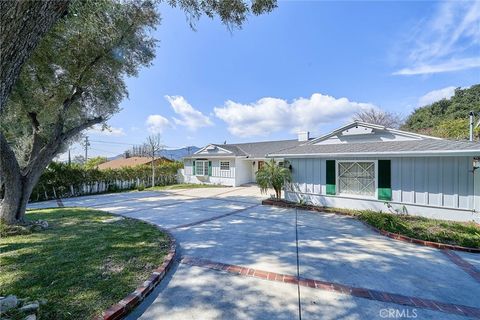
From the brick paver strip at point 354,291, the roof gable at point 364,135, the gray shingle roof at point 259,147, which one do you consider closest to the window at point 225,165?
the gray shingle roof at point 259,147

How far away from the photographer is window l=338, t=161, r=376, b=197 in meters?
9.02

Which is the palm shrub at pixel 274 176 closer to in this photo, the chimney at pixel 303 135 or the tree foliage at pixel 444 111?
the chimney at pixel 303 135

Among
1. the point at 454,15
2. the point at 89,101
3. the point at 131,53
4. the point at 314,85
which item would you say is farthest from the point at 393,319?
the point at 314,85

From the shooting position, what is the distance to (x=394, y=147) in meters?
8.54

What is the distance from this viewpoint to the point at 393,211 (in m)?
8.46

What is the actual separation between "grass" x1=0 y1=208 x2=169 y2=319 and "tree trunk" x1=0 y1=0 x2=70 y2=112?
8.06 feet

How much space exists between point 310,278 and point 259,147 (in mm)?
19078

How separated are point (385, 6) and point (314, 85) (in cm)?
993

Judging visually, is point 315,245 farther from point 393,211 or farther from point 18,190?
point 18,190

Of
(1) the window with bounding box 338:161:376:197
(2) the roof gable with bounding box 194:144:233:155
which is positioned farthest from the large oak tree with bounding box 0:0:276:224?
(2) the roof gable with bounding box 194:144:233:155

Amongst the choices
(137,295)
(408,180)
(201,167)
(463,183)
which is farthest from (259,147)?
(137,295)

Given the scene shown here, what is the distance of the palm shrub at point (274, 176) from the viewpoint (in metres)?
10.5

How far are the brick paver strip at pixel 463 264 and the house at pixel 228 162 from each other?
46.6 feet
